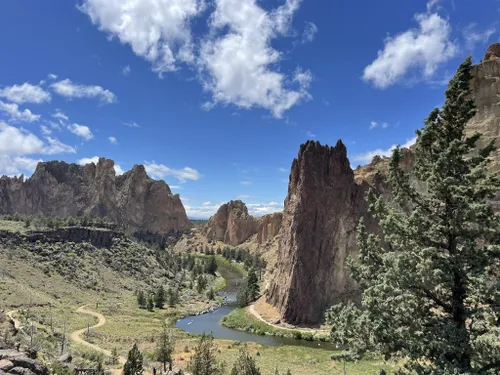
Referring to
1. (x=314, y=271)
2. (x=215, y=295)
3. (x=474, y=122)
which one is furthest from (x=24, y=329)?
(x=215, y=295)

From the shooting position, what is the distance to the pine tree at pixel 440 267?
1128cm

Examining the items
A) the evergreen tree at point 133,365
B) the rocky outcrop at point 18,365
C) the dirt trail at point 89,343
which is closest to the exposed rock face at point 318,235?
the dirt trail at point 89,343

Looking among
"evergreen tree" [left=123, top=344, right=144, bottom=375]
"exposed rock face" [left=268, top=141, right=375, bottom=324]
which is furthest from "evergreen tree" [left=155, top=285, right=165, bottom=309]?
"evergreen tree" [left=123, top=344, right=144, bottom=375]

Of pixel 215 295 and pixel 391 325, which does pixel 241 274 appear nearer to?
pixel 215 295

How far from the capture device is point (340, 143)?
258ft

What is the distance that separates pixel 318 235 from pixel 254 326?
73.2 ft

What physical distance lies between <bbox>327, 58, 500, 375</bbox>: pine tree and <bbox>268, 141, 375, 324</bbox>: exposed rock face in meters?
59.9

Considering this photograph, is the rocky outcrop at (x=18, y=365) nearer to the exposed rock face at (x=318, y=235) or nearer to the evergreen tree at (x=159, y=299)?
the exposed rock face at (x=318, y=235)

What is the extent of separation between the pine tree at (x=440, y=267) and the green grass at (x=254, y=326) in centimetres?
5124

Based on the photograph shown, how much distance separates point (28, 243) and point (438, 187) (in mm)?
102423

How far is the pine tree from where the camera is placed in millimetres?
11281

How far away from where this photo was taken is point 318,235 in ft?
247

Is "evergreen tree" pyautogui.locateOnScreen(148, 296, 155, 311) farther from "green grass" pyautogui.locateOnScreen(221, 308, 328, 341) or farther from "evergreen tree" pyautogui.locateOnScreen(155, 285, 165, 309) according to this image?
"green grass" pyautogui.locateOnScreen(221, 308, 328, 341)

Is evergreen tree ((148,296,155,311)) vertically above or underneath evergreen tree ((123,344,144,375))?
underneath
